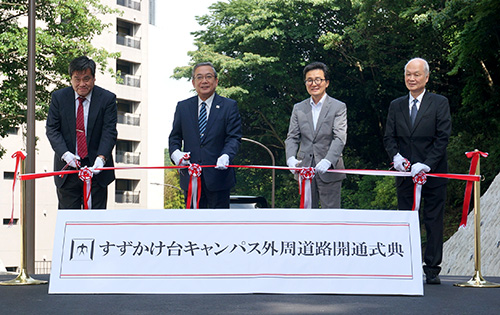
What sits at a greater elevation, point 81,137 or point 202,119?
point 202,119

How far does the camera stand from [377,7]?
2962 cm

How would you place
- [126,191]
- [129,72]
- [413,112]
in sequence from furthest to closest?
1. [129,72]
2. [126,191]
3. [413,112]

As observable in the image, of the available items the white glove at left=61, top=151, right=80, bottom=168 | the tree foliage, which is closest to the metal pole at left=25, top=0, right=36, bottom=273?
the white glove at left=61, top=151, right=80, bottom=168

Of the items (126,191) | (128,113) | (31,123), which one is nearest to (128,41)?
(128,113)

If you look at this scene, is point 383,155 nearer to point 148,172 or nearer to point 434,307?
point 148,172

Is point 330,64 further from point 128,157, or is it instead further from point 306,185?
point 306,185

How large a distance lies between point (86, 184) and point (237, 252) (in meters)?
1.76

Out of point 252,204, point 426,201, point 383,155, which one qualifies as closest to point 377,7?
point 383,155

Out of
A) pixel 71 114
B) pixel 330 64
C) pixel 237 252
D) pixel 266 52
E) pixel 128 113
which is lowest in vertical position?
pixel 237 252

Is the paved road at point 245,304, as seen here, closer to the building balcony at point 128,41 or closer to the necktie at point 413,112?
the necktie at point 413,112

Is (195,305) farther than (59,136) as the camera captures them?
No

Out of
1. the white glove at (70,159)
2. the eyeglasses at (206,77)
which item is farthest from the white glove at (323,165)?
the white glove at (70,159)

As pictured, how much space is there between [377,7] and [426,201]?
23589 mm

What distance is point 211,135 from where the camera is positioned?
7.18m
